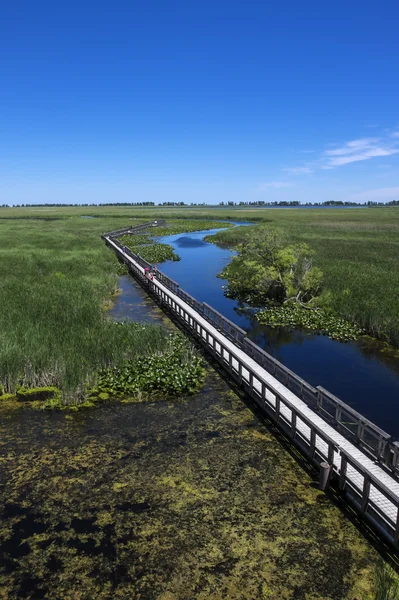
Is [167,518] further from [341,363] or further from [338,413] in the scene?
[341,363]

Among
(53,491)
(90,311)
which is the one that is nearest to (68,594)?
(53,491)

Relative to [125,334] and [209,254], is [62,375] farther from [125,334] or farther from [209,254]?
[209,254]

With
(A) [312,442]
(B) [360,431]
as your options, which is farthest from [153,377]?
(B) [360,431]

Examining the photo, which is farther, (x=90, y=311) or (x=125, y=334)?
(x=90, y=311)

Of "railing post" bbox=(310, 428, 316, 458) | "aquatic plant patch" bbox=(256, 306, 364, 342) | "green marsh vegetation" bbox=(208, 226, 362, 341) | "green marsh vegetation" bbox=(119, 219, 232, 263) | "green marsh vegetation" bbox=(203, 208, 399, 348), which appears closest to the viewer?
"railing post" bbox=(310, 428, 316, 458)

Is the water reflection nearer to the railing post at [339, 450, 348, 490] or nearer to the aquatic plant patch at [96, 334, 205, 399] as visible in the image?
the railing post at [339, 450, 348, 490]

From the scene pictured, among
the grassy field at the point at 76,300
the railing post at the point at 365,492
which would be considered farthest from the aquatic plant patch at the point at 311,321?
the railing post at the point at 365,492

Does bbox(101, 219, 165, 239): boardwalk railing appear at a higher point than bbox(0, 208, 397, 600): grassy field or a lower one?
higher

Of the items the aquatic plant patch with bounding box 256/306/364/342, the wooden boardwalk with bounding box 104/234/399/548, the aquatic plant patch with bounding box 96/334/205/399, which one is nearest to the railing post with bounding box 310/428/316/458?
Result: the wooden boardwalk with bounding box 104/234/399/548
